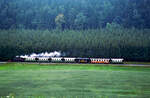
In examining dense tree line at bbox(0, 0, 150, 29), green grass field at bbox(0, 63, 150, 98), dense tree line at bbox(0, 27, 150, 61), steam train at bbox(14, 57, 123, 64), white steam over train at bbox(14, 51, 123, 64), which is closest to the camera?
green grass field at bbox(0, 63, 150, 98)

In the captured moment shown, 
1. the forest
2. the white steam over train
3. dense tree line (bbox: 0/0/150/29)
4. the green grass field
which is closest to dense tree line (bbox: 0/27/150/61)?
the forest

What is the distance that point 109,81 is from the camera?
52812 mm

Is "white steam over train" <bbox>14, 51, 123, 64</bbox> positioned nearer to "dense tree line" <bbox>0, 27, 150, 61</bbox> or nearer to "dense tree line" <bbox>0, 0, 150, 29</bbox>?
"dense tree line" <bbox>0, 27, 150, 61</bbox>

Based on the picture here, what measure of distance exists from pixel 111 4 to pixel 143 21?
1785 centimetres

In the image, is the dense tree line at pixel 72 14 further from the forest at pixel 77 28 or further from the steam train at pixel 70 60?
the steam train at pixel 70 60

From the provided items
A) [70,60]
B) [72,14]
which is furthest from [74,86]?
[72,14]

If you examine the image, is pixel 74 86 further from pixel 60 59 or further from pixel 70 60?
pixel 60 59

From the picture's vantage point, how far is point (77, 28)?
4904 inches

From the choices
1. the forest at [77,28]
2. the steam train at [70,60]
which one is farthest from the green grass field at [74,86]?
the forest at [77,28]

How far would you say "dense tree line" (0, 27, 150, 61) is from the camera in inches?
3556

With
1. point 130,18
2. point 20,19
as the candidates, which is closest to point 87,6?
point 130,18

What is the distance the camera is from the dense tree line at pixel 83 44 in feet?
296

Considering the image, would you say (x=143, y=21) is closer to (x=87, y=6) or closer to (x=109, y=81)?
(x=87, y=6)

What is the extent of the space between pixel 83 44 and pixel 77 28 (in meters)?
30.0
